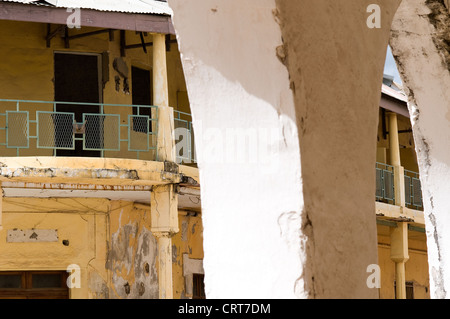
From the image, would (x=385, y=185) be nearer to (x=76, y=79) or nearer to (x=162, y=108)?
(x=162, y=108)

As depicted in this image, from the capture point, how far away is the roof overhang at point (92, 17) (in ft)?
38.2

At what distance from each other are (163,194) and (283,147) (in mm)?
10130

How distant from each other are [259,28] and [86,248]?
11.3 meters

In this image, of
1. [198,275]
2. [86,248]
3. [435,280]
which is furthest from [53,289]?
[435,280]

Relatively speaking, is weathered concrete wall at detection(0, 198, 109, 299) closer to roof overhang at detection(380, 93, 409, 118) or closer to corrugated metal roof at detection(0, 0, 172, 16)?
corrugated metal roof at detection(0, 0, 172, 16)

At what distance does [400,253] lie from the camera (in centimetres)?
1741

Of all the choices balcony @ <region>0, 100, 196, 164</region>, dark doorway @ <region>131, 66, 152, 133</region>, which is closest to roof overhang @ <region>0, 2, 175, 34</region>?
balcony @ <region>0, 100, 196, 164</region>

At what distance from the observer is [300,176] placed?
2.69 meters

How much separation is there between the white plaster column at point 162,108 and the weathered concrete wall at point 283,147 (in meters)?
9.79

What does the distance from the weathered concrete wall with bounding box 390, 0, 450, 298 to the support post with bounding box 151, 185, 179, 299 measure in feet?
26.6

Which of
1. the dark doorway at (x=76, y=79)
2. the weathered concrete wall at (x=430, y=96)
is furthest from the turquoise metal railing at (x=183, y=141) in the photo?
the weathered concrete wall at (x=430, y=96)

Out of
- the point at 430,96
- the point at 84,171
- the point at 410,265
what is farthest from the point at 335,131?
the point at 410,265

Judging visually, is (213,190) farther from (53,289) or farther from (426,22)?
(53,289)

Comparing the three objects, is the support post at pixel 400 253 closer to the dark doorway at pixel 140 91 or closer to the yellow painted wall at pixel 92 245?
the yellow painted wall at pixel 92 245
